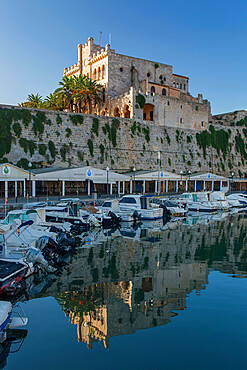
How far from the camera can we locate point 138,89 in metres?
55.0

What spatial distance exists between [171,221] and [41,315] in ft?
64.6

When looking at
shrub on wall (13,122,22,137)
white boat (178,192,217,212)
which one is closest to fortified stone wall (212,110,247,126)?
white boat (178,192,217,212)

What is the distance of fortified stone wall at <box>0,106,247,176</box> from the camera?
3741 cm

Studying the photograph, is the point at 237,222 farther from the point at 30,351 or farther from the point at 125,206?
the point at 30,351

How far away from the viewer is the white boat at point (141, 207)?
27.8m

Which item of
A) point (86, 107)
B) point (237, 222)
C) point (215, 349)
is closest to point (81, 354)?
point (215, 349)

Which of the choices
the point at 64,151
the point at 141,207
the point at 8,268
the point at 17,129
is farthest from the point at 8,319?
the point at 64,151

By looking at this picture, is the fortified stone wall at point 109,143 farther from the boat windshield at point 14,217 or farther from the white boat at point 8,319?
the white boat at point 8,319

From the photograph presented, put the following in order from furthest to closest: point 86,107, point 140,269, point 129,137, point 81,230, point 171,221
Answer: point 86,107, point 129,137, point 171,221, point 81,230, point 140,269

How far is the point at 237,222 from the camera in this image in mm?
28188

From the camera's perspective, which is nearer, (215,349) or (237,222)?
(215,349)

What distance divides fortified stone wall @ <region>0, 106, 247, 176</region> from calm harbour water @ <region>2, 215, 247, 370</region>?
23.5m

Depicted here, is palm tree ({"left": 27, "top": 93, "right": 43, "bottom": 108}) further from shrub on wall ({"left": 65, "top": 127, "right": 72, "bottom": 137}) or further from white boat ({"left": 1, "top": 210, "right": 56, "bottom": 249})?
white boat ({"left": 1, "top": 210, "right": 56, "bottom": 249})


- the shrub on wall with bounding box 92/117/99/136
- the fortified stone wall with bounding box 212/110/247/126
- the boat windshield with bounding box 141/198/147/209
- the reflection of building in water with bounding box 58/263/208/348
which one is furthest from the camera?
the fortified stone wall with bounding box 212/110/247/126
